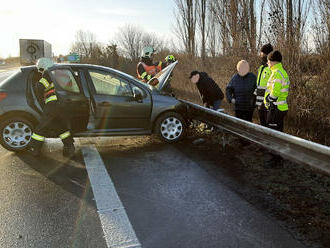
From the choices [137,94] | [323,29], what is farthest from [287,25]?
[137,94]

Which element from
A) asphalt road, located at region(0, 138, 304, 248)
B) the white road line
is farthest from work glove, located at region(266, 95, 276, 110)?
the white road line

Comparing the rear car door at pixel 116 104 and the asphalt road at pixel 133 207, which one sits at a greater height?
the rear car door at pixel 116 104

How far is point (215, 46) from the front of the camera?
1296 cm

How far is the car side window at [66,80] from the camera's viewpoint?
20.1ft

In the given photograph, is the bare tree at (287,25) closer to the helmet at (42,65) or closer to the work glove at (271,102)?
the work glove at (271,102)

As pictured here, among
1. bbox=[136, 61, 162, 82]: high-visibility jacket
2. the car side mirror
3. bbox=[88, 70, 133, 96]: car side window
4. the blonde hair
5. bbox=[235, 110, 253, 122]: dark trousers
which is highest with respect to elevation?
bbox=[136, 61, 162, 82]: high-visibility jacket

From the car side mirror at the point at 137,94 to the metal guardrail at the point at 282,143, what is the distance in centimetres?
144

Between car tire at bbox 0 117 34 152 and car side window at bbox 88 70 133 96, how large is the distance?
4.70ft

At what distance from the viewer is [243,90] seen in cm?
629

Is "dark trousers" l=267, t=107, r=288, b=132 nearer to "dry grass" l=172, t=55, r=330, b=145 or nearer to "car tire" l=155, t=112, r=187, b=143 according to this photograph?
"dry grass" l=172, t=55, r=330, b=145

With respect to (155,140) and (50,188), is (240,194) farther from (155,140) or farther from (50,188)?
(155,140)

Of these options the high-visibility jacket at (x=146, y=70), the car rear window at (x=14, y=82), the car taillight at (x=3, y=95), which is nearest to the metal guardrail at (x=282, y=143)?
the high-visibility jacket at (x=146, y=70)

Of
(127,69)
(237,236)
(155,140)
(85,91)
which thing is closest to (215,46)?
(155,140)

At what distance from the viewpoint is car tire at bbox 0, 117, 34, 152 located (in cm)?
593
